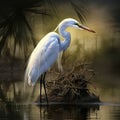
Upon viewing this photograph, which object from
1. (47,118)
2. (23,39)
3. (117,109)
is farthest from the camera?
(23,39)

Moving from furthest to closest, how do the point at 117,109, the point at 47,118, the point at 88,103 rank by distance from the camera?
the point at 88,103 → the point at 117,109 → the point at 47,118

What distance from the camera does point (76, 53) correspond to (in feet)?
47.6

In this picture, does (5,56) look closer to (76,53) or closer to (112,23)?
(76,53)

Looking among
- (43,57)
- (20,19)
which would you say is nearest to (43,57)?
(43,57)

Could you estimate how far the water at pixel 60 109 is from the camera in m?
9.27

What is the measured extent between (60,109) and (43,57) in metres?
1.28

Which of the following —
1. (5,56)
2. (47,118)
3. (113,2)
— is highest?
(113,2)

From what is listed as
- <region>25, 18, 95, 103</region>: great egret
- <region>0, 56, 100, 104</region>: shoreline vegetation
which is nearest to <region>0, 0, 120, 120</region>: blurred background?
<region>25, 18, 95, 103</region>: great egret

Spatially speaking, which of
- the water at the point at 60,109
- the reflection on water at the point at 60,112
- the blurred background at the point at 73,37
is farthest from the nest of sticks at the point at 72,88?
the blurred background at the point at 73,37

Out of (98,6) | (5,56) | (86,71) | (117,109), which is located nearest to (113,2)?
(98,6)

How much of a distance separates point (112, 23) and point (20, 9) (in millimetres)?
2427

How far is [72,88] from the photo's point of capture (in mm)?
10633

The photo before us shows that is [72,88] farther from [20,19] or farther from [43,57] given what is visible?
[20,19]

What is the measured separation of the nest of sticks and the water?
172 millimetres
